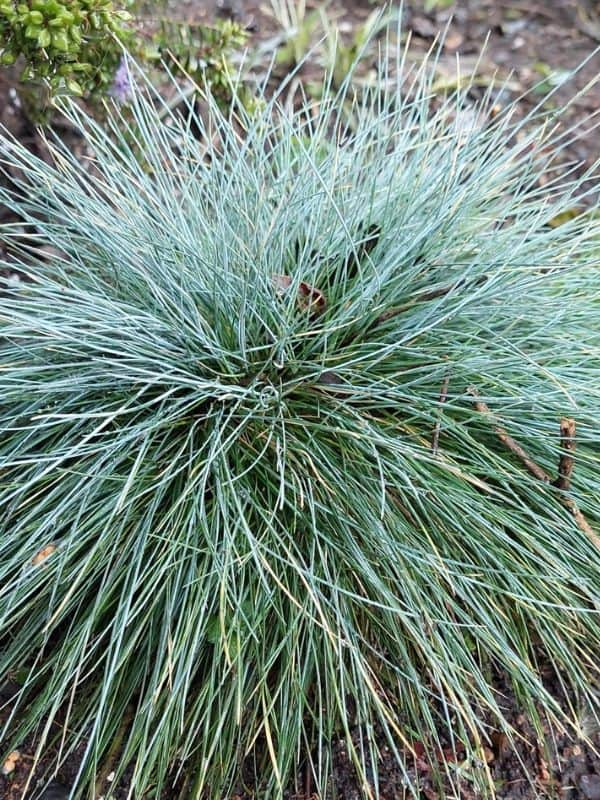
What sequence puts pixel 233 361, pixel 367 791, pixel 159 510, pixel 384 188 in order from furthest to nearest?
pixel 384 188 → pixel 233 361 → pixel 159 510 → pixel 367 791

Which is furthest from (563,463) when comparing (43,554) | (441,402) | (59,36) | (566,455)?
(59,36)

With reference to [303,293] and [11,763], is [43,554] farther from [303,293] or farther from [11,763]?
[303,293]

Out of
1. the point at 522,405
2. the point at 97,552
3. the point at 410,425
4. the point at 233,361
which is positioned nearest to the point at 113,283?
the point at 233,361

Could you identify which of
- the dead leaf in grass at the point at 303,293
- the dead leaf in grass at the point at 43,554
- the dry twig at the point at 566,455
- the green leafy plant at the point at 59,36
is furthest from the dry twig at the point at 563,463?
the green leafy plant at the point at 59,36

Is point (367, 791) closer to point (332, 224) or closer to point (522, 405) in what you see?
point (522, 405)

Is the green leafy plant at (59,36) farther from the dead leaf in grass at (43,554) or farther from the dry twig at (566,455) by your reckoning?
the dry twig at (566,455)

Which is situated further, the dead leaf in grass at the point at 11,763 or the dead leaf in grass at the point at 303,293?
the dead leaf in grass at the point at 303,293

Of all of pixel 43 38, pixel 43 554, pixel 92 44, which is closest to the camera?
pixel 43 554

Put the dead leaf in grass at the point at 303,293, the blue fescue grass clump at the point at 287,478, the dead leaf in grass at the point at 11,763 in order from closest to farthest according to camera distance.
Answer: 1. the blue fescue grass clump at the point at 287,478
2. the dead leaf in grass at the point at 11,763
3. the dead leaf in grass at the point at 303,293
